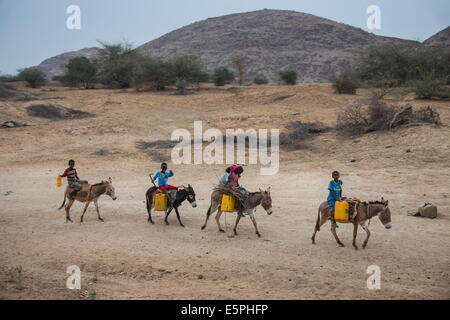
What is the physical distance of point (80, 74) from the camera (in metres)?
48.0

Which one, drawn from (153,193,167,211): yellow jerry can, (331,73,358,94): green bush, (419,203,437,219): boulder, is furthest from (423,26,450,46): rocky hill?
(153,193,167,211): yellow jerry can

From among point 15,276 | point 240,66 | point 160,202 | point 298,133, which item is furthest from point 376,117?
point 240,66

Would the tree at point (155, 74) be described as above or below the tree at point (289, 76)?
below

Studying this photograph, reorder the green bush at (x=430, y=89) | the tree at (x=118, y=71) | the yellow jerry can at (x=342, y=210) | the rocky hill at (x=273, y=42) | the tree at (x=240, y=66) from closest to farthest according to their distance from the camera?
the yellow jerry can at (x=342, y=210), the green bush at (x=430, y=89), the tree at (x=118, y=71), the tree at (x=240, y=66), the rocky hill at (x=273, y=42)

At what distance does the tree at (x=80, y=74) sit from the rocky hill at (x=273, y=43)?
24.5 m

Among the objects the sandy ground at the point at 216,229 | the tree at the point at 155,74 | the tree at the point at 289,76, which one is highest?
the tree at the point at 289,76

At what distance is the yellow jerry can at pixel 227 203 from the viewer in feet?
33.8

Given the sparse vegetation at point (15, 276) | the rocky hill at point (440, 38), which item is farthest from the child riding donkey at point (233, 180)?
the rocky hill at point (440, 38)

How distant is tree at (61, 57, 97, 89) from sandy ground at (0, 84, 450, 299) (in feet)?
80.9

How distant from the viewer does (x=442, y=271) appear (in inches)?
310

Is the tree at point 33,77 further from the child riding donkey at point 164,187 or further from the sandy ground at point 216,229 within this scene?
the child riding donkey at point 164,187

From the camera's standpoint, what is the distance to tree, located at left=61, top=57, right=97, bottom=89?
4810 cm
